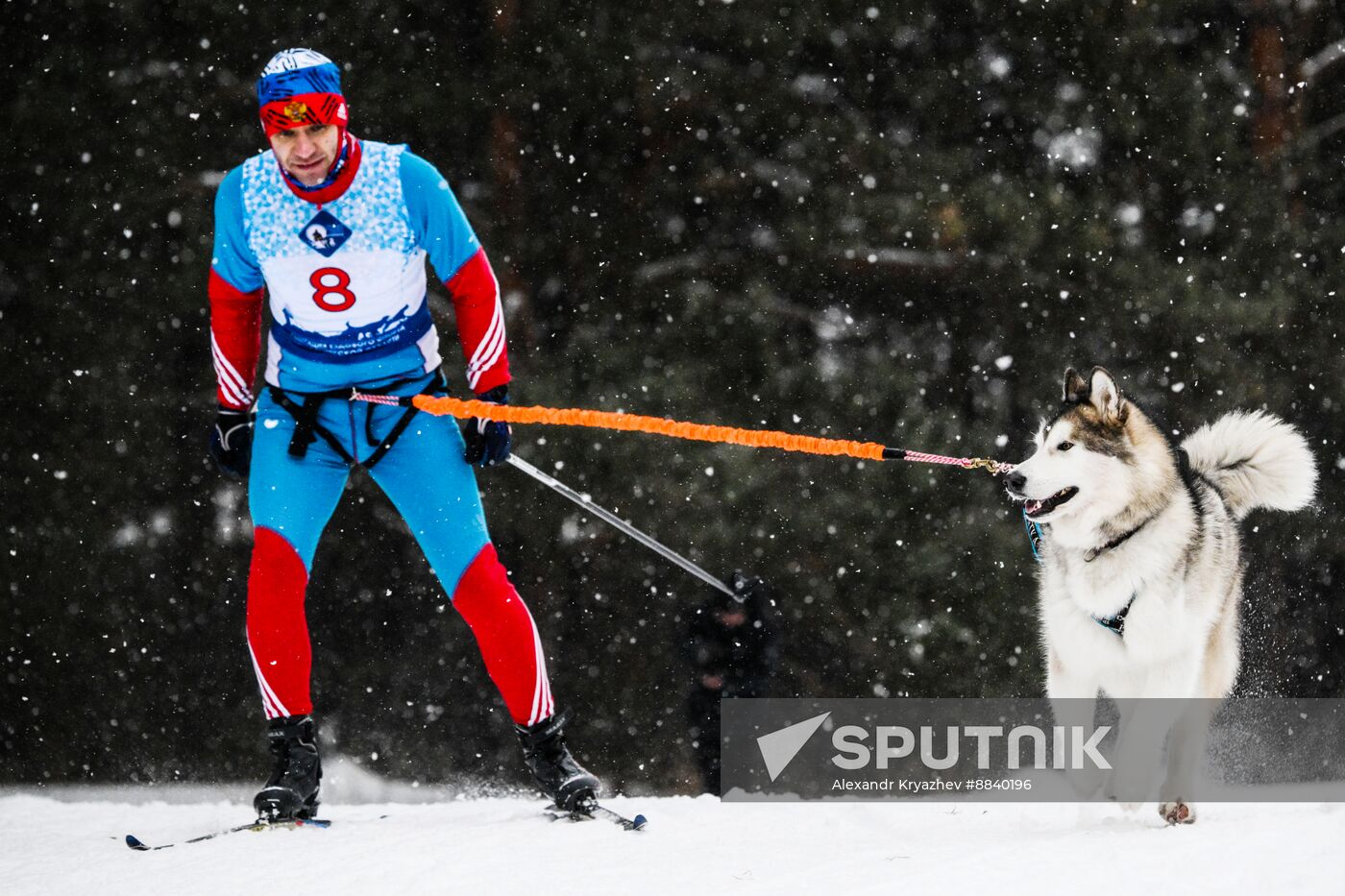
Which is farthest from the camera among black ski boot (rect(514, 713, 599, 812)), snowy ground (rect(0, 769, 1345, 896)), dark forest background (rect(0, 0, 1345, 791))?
dark forest background (rect(0, 0, 1345, 791))

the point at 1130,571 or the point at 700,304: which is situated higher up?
the point at 700,304

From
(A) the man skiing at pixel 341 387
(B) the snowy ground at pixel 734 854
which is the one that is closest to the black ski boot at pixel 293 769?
(A) the man skiing at pixel 341 387

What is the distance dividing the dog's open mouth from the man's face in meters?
2.26

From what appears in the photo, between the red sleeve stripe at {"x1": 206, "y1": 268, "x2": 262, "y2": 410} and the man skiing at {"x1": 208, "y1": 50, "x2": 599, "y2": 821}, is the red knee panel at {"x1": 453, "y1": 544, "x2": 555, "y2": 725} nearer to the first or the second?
the man skiing at {"x1": 208, "y1": 50, "x2": 599, "y2": 821}

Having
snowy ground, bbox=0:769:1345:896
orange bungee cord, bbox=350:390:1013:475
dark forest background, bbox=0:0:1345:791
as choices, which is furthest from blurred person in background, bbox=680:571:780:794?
dark forest background, bbox=0:0:1345:791

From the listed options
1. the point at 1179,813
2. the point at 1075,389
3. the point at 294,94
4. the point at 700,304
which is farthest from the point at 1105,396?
the point at 700,304

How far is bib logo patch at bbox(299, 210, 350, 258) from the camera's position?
11.2 feet

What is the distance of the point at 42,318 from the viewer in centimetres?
923

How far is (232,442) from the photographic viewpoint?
3.70m

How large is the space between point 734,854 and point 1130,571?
4.81 feet

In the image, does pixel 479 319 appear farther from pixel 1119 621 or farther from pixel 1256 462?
pixel 1256 462

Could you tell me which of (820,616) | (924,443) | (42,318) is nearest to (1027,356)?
(924,443)

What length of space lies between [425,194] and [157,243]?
630 centimetres

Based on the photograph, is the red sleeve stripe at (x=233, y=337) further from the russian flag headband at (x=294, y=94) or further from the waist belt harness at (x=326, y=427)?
the russian flag headband at (x=294, y=94)
